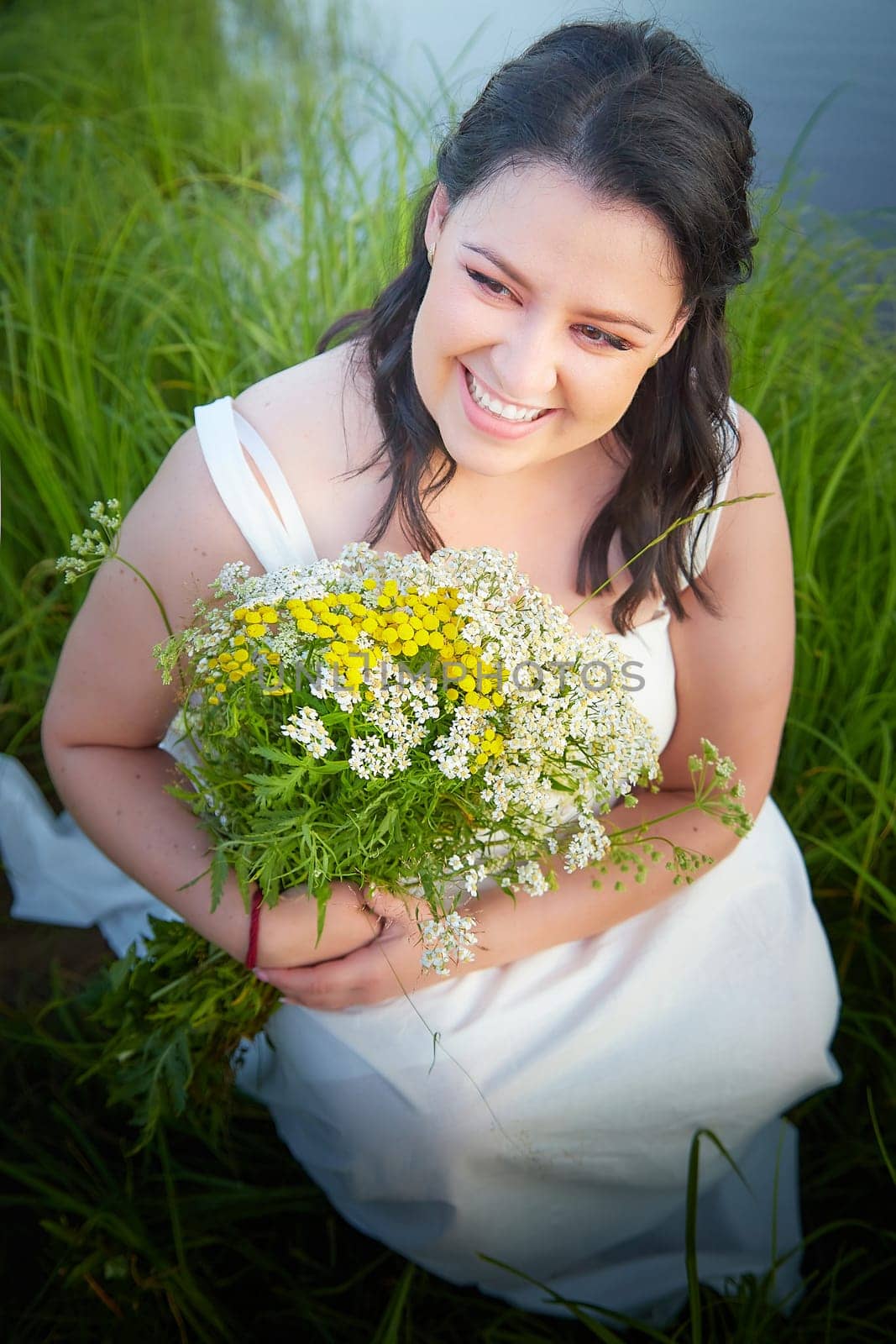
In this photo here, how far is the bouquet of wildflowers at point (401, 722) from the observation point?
3.53ft

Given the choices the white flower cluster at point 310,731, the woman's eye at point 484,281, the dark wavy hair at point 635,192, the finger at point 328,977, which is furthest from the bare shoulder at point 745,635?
the white flower cluster at point 310,731

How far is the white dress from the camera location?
1.62m

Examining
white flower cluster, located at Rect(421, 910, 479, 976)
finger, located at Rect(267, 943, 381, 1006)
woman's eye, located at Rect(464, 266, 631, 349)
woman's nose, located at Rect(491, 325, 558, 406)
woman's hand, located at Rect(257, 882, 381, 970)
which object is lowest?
finger, located at Rect(267, 943, 381, 1006)

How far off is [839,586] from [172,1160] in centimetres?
200

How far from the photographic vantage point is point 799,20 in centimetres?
195

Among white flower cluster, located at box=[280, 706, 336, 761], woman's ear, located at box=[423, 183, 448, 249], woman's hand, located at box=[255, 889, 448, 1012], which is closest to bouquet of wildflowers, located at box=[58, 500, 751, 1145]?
white flower cluster, located at box=[280, 706, 336, 761]

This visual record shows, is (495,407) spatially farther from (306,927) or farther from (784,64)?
(784,64)

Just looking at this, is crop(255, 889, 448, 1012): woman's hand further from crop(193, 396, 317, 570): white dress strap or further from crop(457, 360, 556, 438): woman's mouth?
crop(457, 360, 556, 438): woman's mouth

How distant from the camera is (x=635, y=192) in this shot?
116 cm

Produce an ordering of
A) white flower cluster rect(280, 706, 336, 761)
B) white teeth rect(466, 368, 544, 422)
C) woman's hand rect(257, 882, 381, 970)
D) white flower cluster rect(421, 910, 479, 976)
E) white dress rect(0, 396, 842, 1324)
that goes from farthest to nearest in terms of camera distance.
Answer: white dress rect(0, 396, 842, 1324), woman's hand rect(257, 882, 381, 970), white teeth rect(466, 368, 544, 422), white flower cluster rect(421, 910, 479, 976), white flower cluster rect(280, 706, 336, 761)

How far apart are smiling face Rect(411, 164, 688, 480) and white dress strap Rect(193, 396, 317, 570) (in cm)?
28

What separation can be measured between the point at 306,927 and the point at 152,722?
0.43 meters

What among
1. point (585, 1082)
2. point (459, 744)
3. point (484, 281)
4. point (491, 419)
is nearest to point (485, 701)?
point (459, 744)

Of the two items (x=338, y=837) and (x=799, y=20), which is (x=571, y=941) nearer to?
(x=338, y=837)
